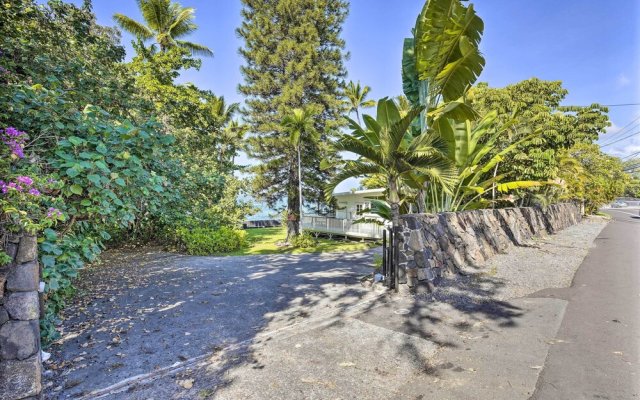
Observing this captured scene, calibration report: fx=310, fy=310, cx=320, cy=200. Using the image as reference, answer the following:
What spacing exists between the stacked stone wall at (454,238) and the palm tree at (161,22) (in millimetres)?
14621

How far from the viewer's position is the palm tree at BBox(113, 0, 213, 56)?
1452cm

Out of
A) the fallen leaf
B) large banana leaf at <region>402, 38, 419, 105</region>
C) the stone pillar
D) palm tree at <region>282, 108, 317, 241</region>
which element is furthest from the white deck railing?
the stone pillar

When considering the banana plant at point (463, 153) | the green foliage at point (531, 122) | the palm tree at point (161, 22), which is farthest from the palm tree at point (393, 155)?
the palm tree at point (161, 22)

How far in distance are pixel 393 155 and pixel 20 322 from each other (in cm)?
603

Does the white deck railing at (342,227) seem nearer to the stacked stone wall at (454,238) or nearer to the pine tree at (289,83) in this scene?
the pine tree at (289,83)

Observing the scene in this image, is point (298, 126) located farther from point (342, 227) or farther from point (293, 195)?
point (342, 227)

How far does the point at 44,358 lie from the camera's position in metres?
3.60

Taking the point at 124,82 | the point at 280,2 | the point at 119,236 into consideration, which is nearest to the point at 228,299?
the point at 124,82

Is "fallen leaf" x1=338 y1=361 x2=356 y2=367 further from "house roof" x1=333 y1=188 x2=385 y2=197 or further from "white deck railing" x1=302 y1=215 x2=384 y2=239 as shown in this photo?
"house roof" x1=333 y1=188 x2=385 y2=197

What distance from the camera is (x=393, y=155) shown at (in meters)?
6.50

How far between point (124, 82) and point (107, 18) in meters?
11.9

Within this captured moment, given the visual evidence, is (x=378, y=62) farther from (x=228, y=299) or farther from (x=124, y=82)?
(x=228, y=299)

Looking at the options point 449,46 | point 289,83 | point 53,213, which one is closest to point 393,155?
point 449,46

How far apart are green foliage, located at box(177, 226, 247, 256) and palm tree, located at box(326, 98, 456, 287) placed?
26.2ft
